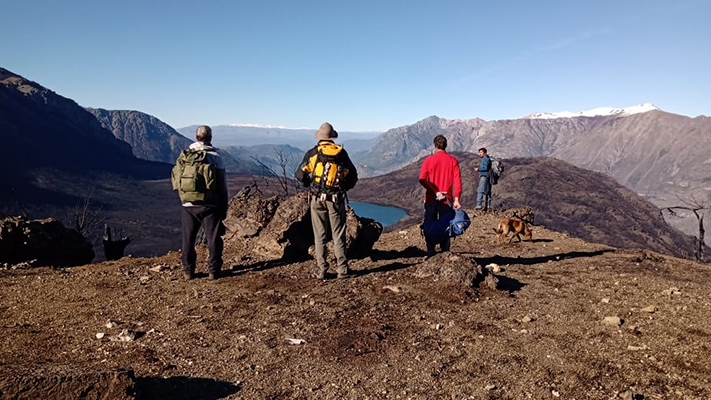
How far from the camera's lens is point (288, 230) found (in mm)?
9945

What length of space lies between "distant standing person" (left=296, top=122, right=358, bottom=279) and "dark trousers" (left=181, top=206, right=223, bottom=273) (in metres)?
1.85

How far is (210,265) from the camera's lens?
8070mm

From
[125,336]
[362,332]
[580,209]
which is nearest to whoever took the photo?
[125,336]

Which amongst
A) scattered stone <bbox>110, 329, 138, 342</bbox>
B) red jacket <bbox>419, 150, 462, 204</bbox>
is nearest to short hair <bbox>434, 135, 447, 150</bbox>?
red jacket <bbox>419, 150, 462, 204</bbox>

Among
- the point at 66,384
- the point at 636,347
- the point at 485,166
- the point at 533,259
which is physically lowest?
the point at 533,259

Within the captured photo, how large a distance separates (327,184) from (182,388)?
4281 millimetres

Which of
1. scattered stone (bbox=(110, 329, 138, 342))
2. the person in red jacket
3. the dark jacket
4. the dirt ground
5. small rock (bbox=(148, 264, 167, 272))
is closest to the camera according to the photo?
the dirt ground

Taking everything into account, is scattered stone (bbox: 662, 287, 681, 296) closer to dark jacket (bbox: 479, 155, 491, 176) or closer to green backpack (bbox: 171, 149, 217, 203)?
green backpack (bbox: 171, 149, 217, 203)

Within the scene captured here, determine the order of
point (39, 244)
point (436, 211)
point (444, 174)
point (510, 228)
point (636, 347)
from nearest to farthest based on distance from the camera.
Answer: point (636, 347)
point (444, 174)
point (436, 211)
point (39, 244)
point (510, 228)

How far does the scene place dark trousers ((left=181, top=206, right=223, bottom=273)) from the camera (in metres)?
7.82

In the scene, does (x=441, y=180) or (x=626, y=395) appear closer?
(x=626, y=395)

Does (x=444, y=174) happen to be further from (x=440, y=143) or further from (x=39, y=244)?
(x=39, y=244)

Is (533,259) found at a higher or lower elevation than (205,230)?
lower

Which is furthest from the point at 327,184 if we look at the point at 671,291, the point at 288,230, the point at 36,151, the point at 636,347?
the point at 36,151
